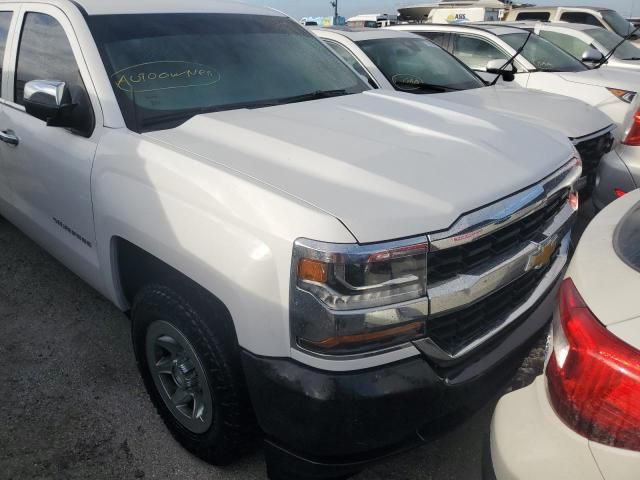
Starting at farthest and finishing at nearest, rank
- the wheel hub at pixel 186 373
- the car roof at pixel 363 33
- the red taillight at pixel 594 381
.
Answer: the car roof at pixel 363 33, the wheel hub at pixel 186 373, the red taillight at pixel 594 381

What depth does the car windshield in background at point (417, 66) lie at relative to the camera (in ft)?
17.0

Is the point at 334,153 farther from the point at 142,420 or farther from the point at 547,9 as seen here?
the point at 547,9

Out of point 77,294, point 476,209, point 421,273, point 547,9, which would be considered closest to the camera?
point 421,273

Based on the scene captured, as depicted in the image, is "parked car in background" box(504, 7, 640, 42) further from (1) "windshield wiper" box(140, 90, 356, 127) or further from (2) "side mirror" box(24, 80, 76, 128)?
(2) "side mirror" box(24, 80, 76, 128)

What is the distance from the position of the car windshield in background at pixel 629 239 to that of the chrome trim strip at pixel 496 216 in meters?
0.34

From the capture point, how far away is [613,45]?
31.0 feet

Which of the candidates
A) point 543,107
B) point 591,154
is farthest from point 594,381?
point 543,107

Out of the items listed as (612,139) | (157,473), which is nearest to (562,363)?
(157,473)

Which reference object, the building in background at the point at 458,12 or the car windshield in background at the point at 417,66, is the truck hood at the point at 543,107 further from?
the building in background at the point at 458,12

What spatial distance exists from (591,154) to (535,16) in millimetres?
11284

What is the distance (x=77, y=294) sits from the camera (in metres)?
3.62

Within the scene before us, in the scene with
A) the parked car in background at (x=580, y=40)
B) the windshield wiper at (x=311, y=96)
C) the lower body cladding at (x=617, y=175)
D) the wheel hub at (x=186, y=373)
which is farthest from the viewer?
the parked car in background at (x=580, y=40)

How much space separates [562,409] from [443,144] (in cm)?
125

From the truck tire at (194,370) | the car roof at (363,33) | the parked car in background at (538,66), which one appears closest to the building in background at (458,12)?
the parked car in background at (538,66)
